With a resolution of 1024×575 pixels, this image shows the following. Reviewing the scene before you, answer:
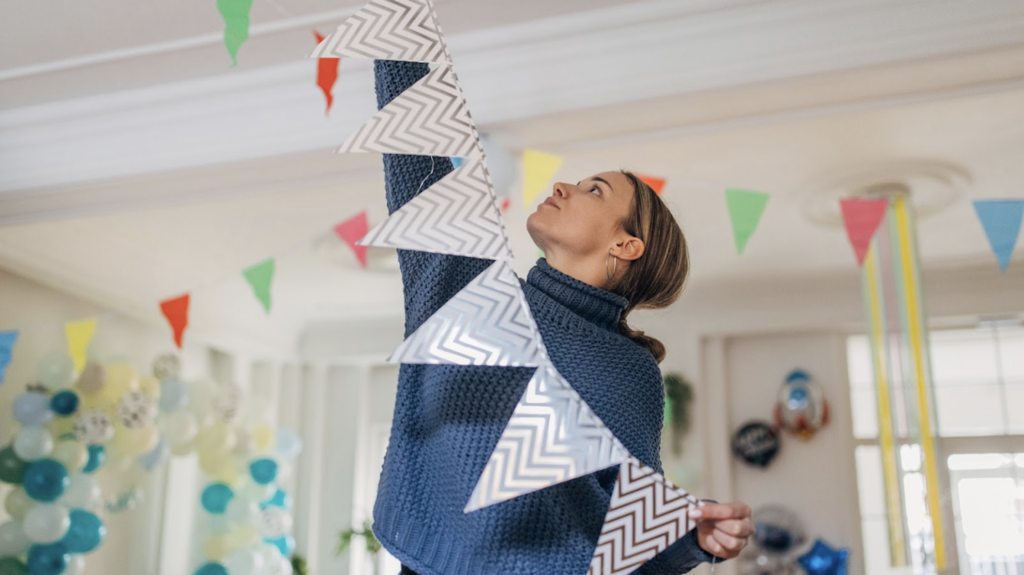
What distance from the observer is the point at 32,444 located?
10.00 ft

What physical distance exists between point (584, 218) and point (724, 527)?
397 millimetres

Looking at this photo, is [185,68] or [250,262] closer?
[185,68]

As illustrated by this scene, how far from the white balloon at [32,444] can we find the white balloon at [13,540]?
8.4 inches

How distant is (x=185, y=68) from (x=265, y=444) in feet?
6.14

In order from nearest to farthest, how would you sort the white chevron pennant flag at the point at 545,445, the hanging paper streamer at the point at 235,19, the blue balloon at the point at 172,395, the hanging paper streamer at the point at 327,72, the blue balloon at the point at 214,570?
the white chevron pennant flag at the point at 545,445 < the hanging paper streamer at the point at 235,19 < the hanging paper streamer at the point at 327,72 < the blue balloon at the point at 172,395 < the blue balloon at the point at 214,570

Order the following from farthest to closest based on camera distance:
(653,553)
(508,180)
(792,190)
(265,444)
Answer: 1. (265,444)
2. (792,190)
3. (508,180)
4. (653,553)

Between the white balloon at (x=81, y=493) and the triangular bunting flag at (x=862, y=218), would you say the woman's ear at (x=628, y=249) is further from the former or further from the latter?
the white balloon at (x=81, y=493)

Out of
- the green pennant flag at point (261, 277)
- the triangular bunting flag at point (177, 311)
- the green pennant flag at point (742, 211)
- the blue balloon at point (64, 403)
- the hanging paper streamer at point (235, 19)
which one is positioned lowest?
the blue balloon at point (64, 403)

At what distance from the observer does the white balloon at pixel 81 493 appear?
10.2ft

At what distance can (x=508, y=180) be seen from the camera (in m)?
2.54

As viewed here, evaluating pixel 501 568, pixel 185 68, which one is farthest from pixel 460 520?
pixel 185 68

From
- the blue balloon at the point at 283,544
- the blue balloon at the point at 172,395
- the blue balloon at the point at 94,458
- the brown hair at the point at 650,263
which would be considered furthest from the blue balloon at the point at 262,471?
the brown hair at the point at 650,263

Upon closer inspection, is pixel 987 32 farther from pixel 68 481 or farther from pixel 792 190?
pixel 68 481

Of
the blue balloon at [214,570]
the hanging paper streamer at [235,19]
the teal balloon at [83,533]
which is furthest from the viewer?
the blue balloon at [214,570]
